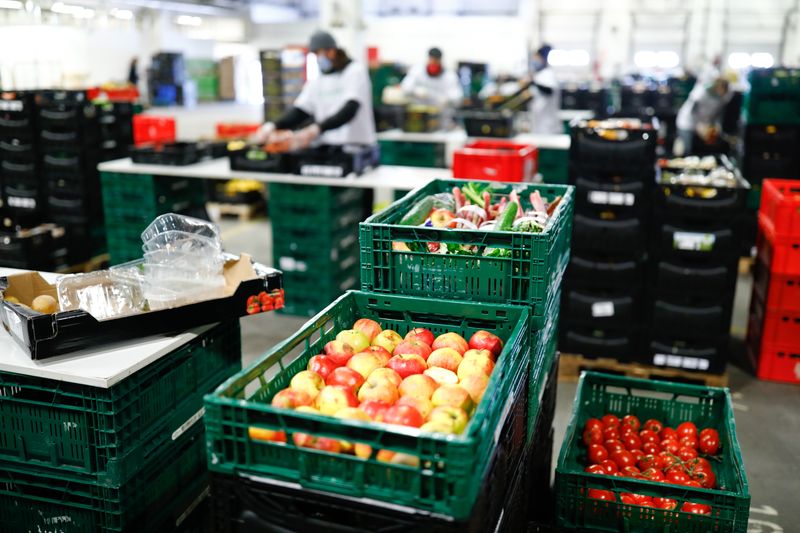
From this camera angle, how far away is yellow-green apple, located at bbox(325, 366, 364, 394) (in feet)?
5.98

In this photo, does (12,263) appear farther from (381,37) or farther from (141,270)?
(381,37)

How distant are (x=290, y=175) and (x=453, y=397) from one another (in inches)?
154

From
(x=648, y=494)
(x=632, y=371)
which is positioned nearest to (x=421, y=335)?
(x=648, y=494)

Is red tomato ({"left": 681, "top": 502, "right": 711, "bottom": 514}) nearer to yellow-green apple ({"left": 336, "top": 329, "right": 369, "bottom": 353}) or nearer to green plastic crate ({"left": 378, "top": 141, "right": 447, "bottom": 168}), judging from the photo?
yellow-green apple ({"left": 336, "top": 329, "right": 369, "bottom": 353})

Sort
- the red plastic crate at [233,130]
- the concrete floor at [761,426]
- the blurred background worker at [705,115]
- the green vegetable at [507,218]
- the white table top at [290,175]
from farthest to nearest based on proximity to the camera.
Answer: the red plastic crate at [233,130], the blurred background worker at [705,115], the white table top at [290,175], the concrete floor at [761,426], the green vegetable at [507,218]

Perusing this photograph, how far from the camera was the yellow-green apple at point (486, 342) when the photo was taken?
2.03 meters

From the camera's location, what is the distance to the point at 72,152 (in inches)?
245

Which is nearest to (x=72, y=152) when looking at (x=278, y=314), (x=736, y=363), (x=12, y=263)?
(x=12, y=263)

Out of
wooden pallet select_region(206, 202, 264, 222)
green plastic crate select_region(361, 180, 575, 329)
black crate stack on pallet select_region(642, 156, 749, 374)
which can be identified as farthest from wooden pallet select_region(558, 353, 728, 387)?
wooden pallet select_region(206, 202, 264, 222)

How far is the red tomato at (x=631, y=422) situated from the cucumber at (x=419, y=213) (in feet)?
4.32

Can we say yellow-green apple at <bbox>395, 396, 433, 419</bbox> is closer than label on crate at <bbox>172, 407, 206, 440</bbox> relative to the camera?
Yes

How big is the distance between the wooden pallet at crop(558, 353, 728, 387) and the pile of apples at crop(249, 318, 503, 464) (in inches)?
105

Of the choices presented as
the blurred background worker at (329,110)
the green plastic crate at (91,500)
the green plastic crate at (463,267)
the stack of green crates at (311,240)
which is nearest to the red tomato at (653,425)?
the green plastic crate at (463,267)

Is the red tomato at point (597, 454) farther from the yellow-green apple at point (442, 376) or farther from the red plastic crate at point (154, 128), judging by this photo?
the red plastic crate at point (154, 128)
